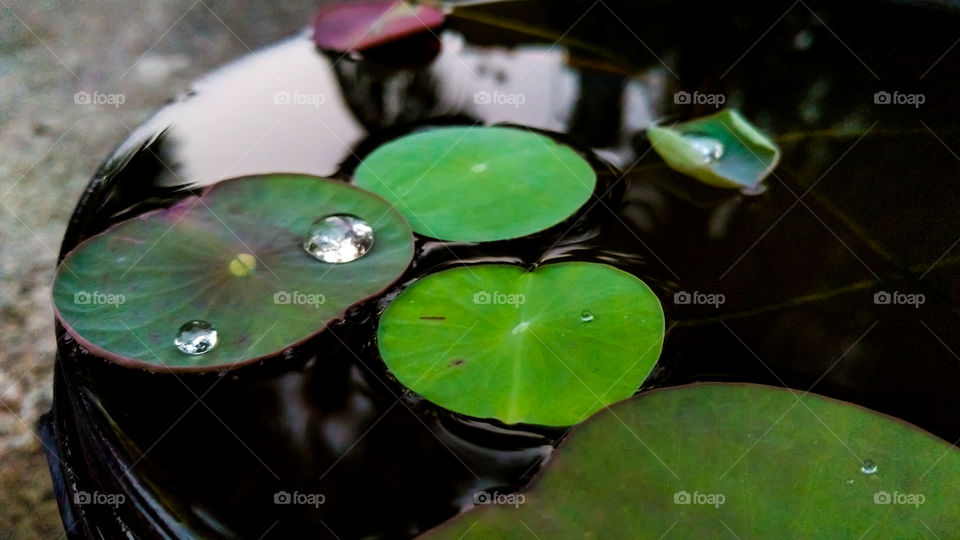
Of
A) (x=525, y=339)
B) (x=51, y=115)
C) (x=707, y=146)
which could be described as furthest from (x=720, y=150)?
(x=51, y=115)

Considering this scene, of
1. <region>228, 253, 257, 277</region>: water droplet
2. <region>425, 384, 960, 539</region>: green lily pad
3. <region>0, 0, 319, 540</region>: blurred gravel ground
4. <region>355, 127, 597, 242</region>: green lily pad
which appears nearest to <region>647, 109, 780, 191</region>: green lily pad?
<region>355, 127, 597, 242</region>: green lily pad

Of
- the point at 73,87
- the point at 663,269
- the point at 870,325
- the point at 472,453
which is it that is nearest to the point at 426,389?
the point at 472,453

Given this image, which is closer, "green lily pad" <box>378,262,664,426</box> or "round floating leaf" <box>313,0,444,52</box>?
"green lily pad" <box>378,262,664,426</box>

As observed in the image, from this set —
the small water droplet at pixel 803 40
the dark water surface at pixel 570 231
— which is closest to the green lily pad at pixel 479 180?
the dark water surface at pixel 570 231

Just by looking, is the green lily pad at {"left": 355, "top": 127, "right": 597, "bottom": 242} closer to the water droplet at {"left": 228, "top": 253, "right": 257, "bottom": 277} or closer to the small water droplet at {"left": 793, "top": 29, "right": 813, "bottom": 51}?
the water droplet at {"left": 228, "top": 253, "right": 257, "bottom": 277}

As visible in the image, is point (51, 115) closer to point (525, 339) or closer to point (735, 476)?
point (525, 339)

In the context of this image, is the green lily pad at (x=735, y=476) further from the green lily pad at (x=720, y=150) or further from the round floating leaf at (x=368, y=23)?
the round floating leaf at (x=368, y=23)
